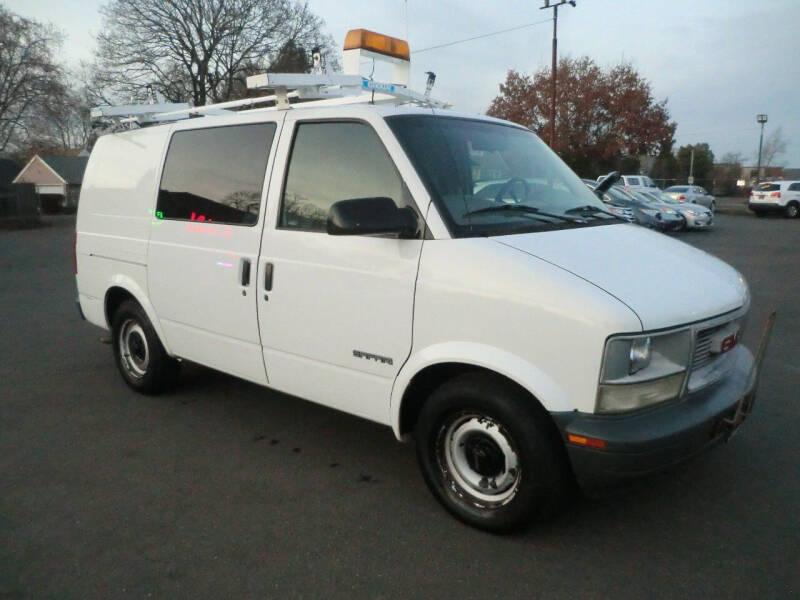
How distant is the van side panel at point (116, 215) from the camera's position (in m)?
4.75

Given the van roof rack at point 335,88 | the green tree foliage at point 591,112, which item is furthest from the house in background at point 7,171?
the van roof rack at point 335,88

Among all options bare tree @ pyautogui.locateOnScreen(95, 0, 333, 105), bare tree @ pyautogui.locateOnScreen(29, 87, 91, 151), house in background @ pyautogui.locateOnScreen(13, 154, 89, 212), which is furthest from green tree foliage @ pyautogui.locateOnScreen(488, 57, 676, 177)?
house in background @ pyautogui.locateOnScreen(13, 154, 89, 212)

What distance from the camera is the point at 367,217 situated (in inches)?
116

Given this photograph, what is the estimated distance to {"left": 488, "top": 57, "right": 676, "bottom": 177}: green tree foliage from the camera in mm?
46594

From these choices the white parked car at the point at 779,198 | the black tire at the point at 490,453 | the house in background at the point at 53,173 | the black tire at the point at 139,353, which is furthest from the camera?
the house in background at the point at 53,173

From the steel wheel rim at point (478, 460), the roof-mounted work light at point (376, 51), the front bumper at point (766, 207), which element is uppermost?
the roof-mounted work light at point (376, 51)

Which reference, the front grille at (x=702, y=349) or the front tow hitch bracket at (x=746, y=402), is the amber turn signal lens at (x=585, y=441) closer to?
the front grille at (x=702, y=349)

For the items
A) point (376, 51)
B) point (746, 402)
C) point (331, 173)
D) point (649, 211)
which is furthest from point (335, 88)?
point (649, 211)

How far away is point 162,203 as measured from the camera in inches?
180

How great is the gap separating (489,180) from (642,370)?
1385mm

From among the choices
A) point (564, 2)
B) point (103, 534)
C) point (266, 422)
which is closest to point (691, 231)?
point (564, 2)

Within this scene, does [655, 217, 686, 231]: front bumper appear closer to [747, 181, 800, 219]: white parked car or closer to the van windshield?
[747, 181, 800, 219]: white parked car

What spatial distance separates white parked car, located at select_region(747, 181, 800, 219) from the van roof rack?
95.8 feet

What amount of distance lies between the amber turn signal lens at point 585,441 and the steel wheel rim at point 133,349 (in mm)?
3663
